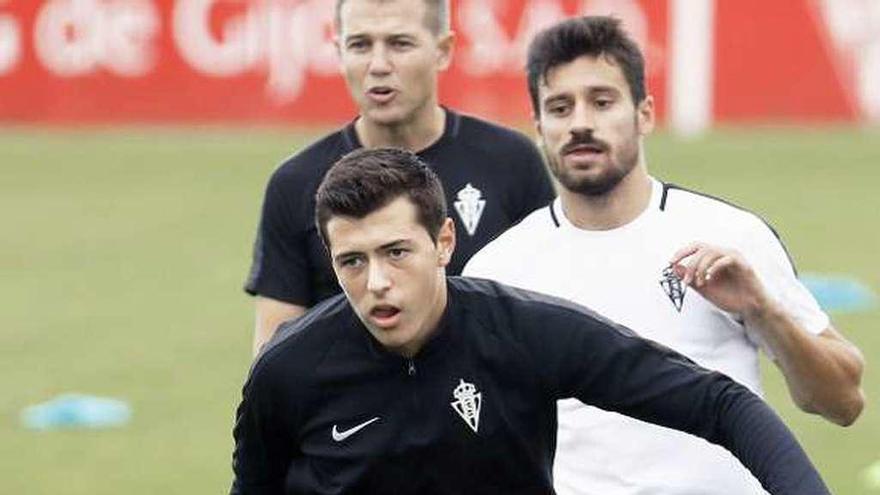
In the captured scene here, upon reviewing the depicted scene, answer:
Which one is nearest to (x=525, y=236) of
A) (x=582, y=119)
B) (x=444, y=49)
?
(x=582, y=119)

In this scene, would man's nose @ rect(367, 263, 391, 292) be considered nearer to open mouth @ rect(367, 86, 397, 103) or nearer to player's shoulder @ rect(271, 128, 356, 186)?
player's shoulder @ rect(271, 128, 356, 186)

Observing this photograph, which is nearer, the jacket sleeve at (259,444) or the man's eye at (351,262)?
the man's eye at (351,262)

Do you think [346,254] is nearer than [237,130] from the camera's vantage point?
Yes

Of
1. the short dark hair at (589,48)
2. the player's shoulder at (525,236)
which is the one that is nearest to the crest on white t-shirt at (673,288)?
the player's shoulder at (525,236)

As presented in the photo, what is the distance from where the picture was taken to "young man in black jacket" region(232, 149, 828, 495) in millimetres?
6043

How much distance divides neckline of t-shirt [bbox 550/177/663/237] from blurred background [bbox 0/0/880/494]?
8581mm

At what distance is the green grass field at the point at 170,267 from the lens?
12508 millimetres

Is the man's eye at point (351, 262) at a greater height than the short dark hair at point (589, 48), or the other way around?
the short dark hair at point (589, 48)

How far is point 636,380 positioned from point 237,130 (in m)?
22.7

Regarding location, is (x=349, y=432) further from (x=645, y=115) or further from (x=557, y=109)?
(x=645, y=115)

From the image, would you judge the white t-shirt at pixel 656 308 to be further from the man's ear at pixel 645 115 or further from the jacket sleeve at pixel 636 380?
the jacket sleeve at pixel 636 380

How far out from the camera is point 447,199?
807 cm

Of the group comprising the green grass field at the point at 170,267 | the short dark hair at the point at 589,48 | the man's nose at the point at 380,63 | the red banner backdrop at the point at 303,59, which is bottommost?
the green grass field at the point at 170,267

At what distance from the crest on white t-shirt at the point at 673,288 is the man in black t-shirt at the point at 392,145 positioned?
1.29 meters
